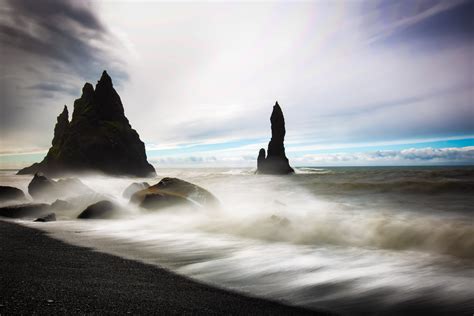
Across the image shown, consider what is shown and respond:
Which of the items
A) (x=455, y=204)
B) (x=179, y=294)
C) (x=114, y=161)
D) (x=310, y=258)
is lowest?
(x=455, y=204)

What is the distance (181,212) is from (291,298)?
8109mm

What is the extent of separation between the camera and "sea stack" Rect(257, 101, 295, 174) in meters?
80.2

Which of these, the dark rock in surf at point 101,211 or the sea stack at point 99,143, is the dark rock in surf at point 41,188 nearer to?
the dark rock in surf at point 101,211

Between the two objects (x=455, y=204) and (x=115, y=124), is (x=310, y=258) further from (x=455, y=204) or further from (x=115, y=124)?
(x=115, y=124)

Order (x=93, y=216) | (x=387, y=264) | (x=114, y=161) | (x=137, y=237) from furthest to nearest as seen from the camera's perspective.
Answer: (x=114, y=161) < (x=93, y=216) < (x=137, y=237) < (x=387, y=264)

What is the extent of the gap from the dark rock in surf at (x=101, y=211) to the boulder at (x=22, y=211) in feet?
7.40

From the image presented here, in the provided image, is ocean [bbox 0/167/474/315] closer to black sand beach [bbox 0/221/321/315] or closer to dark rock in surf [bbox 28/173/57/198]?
black sand beach [bbox 0/221/321/315]

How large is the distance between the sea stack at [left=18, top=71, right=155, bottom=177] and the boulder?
2363 inches

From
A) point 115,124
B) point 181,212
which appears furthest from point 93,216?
point 115,124

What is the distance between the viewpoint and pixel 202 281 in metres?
4.36

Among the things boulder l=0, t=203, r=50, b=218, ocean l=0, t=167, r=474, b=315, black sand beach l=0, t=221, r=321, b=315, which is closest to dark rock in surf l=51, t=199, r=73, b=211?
boulder l=0, t=203, r=50, b=218

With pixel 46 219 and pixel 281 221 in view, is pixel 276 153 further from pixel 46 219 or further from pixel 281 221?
pixel 46 219

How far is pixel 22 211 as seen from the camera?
11086 mm

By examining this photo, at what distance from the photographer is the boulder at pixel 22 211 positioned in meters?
10.8
